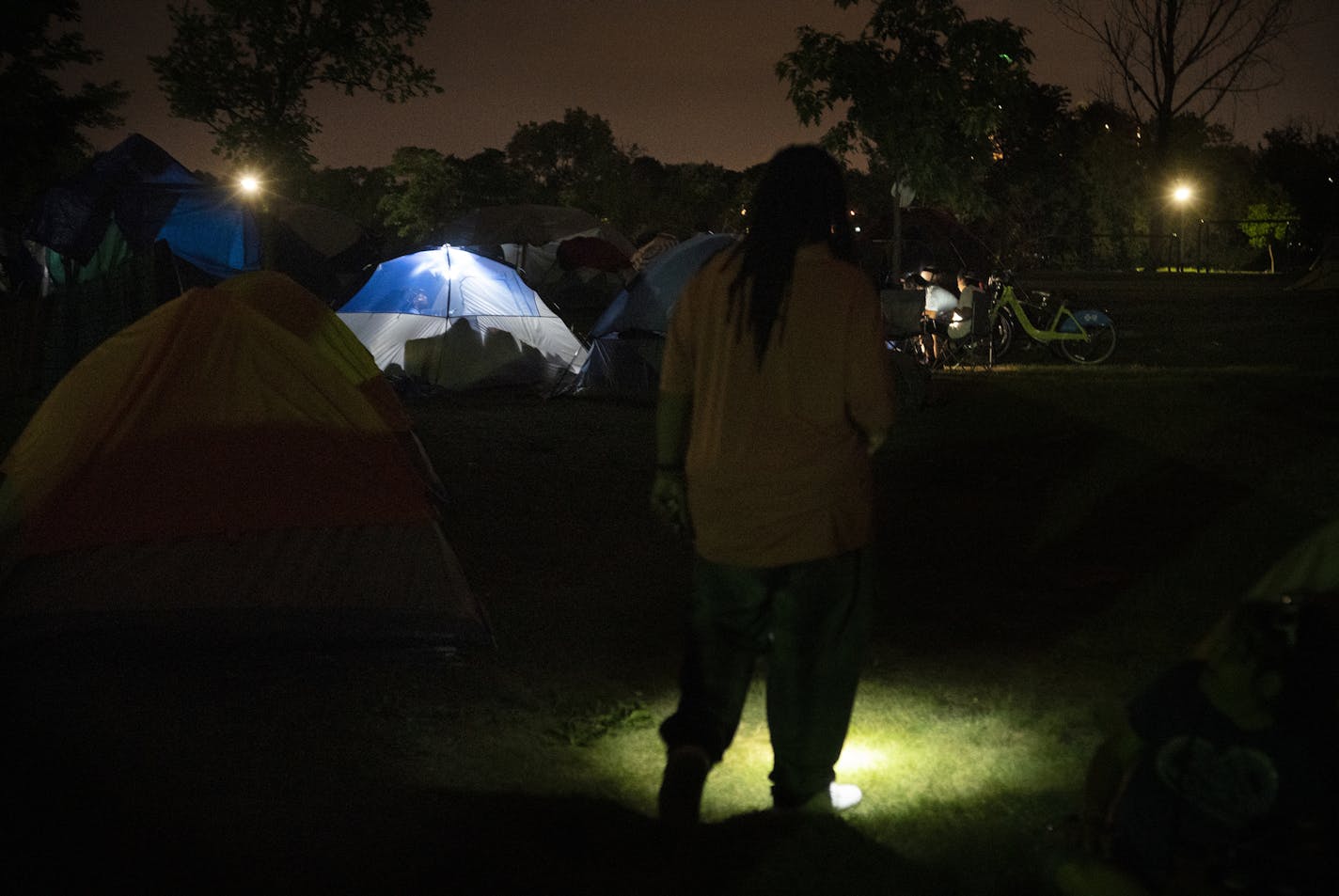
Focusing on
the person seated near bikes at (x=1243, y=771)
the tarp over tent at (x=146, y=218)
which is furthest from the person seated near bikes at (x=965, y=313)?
the person seated near bikes at (x=1243, y=771)

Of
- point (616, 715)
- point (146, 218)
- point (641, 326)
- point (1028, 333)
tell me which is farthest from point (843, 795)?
point (146, 218)

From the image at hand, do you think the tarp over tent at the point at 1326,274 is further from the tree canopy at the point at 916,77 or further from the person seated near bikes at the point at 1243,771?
the person seated near bikes at the point at 1243,771

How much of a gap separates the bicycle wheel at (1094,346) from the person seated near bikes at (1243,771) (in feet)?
54.8

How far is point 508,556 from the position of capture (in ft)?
26.7

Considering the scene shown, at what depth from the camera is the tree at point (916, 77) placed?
20.0 meters

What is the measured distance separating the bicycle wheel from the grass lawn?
8609 mm

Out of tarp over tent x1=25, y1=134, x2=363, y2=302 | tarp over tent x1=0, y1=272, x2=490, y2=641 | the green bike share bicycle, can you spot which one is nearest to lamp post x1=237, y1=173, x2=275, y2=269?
tarp over tent x1=25, y1=134, x2=363, y2=302

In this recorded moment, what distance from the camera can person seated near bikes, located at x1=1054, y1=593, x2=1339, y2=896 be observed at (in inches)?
107

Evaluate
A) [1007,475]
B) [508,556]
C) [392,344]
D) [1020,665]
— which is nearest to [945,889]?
[1020,665]

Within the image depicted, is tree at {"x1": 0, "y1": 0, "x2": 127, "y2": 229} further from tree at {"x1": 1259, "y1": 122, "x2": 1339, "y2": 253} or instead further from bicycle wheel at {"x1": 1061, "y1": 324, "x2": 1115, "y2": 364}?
tree at {"x1": 1259, "y1": 122, "x2": 1339, "y2": 253}

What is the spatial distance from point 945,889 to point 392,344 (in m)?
14.2

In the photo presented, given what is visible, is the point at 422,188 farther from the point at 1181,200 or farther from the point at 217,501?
the point at 217,501

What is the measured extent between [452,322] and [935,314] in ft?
21.8

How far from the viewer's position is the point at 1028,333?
63.5ft
